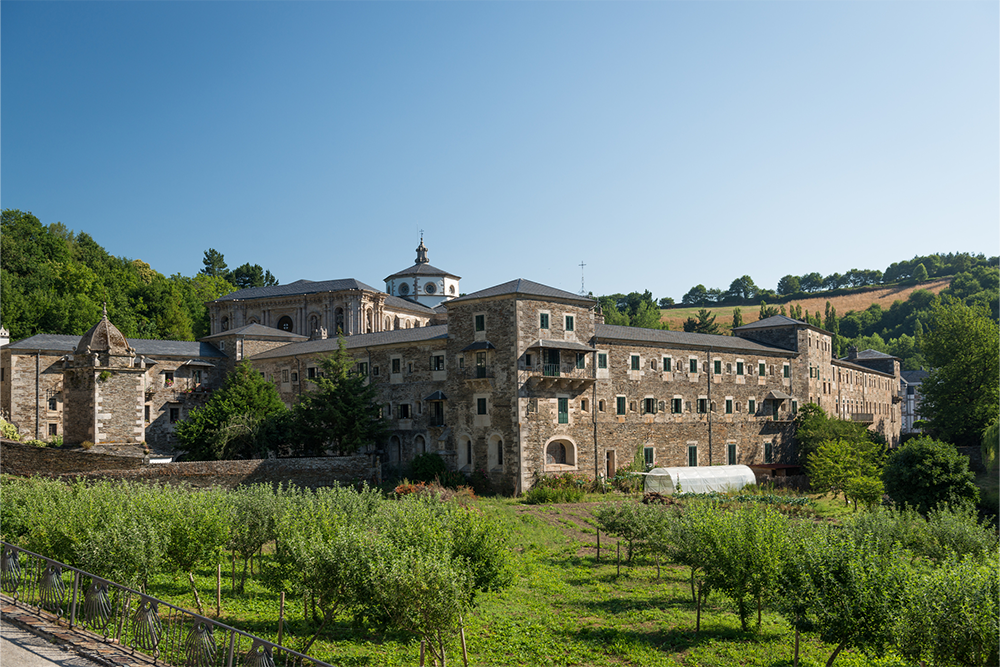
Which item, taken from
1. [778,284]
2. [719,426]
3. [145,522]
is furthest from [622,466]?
[778,284]

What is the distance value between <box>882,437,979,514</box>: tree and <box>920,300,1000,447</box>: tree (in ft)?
88.2

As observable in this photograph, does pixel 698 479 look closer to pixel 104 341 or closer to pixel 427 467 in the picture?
pixel 427 467

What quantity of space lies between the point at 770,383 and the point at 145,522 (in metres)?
51.4

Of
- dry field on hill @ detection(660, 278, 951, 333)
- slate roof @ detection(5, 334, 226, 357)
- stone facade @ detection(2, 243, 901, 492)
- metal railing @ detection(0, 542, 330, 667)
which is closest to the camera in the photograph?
metal railing @ detection(0, 542, 330, 667)

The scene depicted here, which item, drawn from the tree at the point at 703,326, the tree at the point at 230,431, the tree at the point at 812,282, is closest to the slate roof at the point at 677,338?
the tree at the point at 230,431

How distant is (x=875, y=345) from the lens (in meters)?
134

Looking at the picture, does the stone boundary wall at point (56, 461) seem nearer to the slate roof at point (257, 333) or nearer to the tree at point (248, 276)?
the slate roof at point (257, 333)

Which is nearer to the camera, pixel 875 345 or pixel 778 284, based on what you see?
pixel 875 345

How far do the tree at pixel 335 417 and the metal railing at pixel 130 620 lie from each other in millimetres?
25257

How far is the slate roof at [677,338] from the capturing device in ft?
165

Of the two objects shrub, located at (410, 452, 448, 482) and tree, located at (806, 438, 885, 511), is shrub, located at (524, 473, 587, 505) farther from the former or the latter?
tree, located at (806, 438, 885, 511)

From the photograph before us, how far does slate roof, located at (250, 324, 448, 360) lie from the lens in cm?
5012

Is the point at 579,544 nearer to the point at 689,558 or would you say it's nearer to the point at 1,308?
the point at 689,558

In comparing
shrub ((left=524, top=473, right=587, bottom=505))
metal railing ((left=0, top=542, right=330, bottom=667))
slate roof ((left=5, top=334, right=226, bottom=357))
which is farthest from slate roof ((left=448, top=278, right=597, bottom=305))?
metal railing ((left=0, top=542, right=330, bottom=667))
